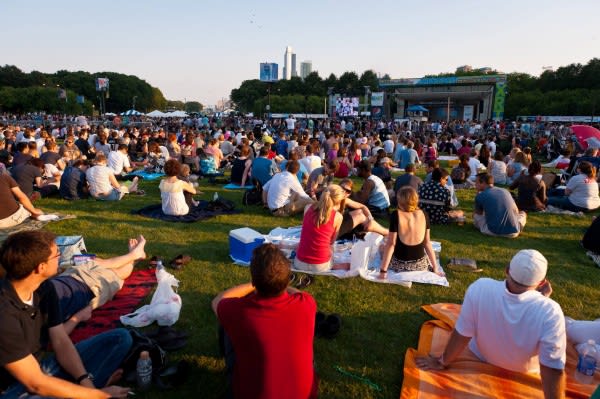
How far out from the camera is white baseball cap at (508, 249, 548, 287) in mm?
2738

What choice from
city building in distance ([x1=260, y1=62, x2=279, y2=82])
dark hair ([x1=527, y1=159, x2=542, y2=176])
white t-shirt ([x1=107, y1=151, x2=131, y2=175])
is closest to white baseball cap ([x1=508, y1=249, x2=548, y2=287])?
dark hair ([x1=527, y1=159, x2=542, y2=176])

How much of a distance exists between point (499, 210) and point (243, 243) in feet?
14.3

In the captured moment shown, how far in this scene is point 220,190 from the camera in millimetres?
10812

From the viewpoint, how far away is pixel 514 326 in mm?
2904

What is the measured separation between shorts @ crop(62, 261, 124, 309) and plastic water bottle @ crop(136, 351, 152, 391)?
1292 mm

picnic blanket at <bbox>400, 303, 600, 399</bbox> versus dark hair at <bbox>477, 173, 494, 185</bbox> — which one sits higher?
dark hair at <bbox>477, 173, 494, 185</bbox>

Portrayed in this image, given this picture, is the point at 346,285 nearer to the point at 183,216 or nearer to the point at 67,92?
the point at 183,216

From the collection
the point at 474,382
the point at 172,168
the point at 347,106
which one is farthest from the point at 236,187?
the point at 347,106

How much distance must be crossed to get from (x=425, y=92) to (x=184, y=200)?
54.8 meters

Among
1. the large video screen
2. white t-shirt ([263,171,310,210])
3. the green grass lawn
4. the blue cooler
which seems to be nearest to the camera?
the green grass lawn

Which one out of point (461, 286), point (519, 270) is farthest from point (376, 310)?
→ point (519, 270)

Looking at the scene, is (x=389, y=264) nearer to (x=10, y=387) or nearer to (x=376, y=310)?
(x=376, y=310)

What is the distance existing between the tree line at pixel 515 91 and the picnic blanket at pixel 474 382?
160ft

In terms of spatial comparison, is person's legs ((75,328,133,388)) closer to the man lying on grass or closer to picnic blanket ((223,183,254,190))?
the man lying on grass
